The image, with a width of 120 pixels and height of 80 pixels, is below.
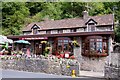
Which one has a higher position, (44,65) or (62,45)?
(62,45)

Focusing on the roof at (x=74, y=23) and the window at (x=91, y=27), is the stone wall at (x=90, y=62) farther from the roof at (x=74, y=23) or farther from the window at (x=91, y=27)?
the roof at (x=74, y=23)

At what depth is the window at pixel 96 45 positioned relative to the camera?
1834cm

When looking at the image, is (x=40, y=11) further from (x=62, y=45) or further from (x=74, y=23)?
(x=62, y=45)

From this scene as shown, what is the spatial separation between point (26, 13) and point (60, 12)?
591 cm

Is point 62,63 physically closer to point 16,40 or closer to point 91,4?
point 16,40

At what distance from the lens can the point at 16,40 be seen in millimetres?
22391

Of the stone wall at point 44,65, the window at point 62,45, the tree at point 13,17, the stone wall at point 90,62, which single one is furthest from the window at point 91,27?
the tree at point 13,17

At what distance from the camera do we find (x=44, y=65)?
15648 millimetres

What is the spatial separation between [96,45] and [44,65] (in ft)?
16.8

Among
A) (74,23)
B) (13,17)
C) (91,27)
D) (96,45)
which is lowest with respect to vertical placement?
(96,45)

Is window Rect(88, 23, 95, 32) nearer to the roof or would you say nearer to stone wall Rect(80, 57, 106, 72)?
the roof

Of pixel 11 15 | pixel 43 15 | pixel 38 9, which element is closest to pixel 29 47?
pixel 11 15

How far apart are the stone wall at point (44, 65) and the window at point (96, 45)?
3.91 m

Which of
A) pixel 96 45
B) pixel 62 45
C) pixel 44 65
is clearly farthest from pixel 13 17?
pixel 44 65
